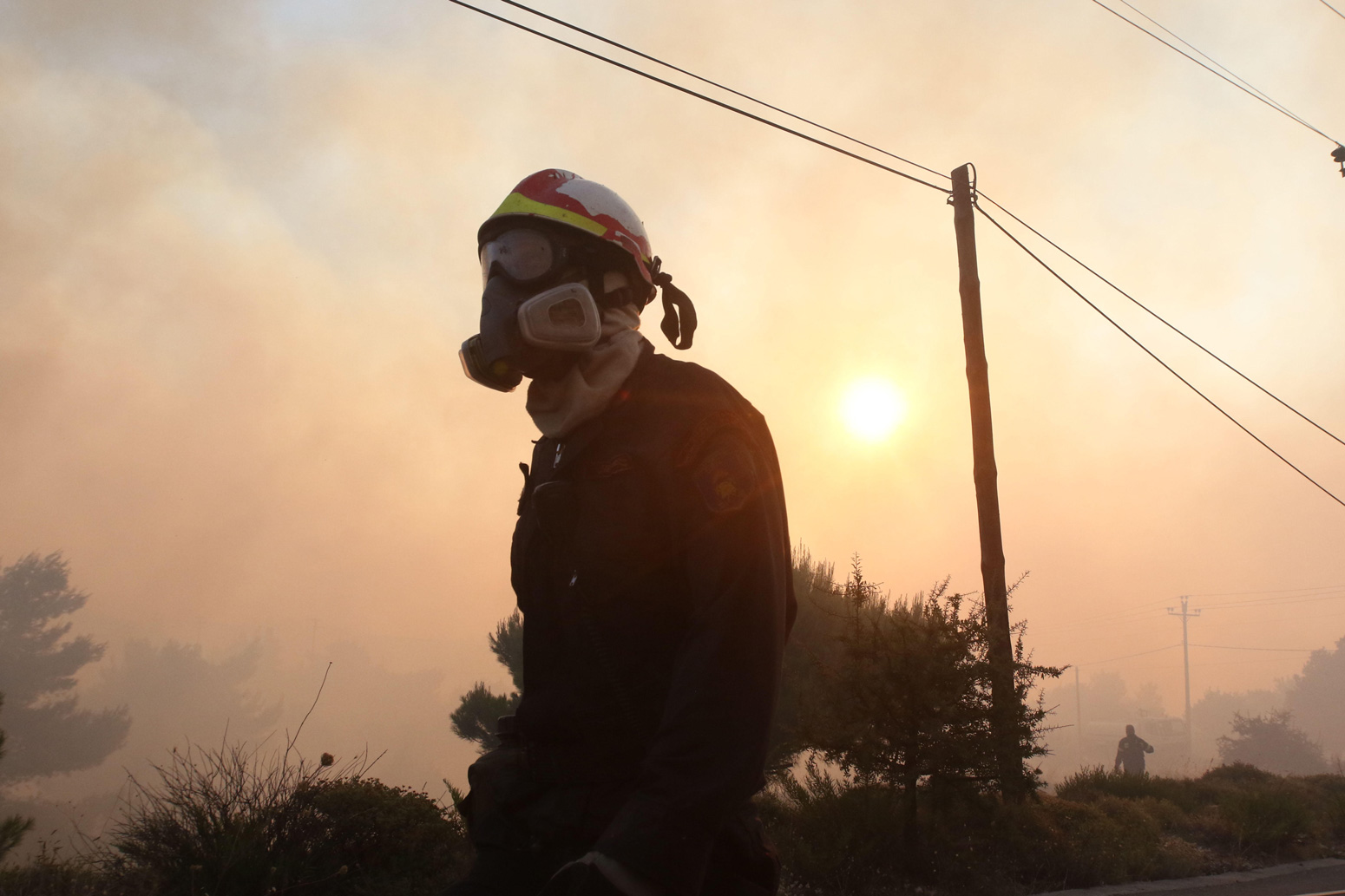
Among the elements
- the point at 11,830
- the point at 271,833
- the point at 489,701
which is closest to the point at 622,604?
the point at 271,833

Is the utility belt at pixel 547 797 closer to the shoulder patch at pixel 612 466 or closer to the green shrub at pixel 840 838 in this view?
the shoulder patch at pixel 612 466

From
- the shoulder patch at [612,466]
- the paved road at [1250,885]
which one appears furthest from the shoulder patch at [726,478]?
the paved road at [1250,885]

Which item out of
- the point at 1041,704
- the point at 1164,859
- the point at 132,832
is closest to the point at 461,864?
the point at 132,832

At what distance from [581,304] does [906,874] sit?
6.60 metres

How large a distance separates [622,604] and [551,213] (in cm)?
97

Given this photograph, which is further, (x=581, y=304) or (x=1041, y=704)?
(x=1041, y=704)

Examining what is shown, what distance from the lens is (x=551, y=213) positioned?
79.3 inches

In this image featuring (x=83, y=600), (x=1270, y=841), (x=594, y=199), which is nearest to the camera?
(x=594, y=199)

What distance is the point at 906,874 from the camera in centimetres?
685

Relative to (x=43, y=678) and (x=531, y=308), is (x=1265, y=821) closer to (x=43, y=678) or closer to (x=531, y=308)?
(x=531, y=308)

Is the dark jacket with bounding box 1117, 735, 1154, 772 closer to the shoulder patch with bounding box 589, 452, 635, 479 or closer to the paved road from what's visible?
the paved road

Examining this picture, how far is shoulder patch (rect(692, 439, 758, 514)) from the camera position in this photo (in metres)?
1.48

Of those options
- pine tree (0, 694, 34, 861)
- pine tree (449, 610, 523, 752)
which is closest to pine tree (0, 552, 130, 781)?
pine tree (449, 610, 523, 752)

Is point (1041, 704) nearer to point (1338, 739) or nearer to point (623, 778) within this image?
point (623, 778)
